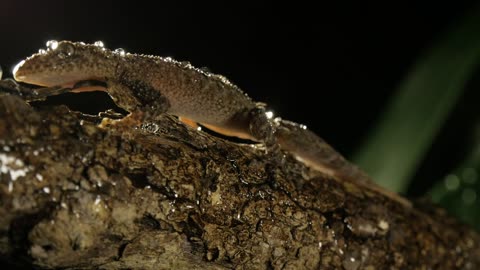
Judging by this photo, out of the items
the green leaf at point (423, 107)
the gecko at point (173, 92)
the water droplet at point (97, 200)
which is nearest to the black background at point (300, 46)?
the green leaf at point (423, 107)

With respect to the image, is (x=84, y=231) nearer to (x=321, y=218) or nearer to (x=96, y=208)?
(x=96, y=208)

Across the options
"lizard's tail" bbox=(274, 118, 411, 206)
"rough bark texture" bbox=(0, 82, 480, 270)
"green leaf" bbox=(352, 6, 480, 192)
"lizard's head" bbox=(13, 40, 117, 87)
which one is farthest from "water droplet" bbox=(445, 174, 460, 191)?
"lizard's head" bbox=(13, 40, 117, 87)

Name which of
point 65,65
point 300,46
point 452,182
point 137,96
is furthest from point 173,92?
point 300,46

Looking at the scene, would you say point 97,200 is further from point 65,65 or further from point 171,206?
point 65,65

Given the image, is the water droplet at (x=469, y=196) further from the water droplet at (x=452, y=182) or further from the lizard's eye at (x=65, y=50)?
the lizard's eye at (x=65, y=50)

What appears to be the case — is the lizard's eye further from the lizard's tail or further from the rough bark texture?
the lizard's tail

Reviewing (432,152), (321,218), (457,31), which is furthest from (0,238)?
(432,152)

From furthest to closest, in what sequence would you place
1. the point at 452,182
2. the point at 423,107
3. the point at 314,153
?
the point at 423,107
the point at 452,182
the point at 314,153
